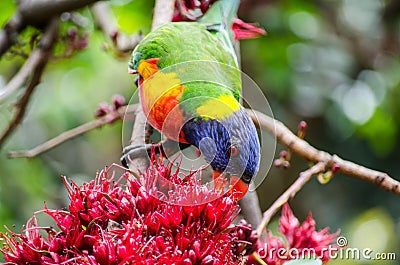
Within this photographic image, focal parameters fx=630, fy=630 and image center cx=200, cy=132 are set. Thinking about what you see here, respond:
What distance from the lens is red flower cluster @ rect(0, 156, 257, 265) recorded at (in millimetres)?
967

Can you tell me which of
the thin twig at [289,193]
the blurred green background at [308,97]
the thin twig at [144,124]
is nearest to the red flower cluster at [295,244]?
the thin twig at [289,193]

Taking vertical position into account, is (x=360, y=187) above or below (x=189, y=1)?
below

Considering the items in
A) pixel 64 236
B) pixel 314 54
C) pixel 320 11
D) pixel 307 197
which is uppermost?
pixel 64 236

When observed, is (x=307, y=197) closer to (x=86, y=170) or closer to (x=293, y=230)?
(x=86, y=170)

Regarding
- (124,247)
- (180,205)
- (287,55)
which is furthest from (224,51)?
(287,55)

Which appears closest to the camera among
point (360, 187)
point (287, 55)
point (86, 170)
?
point (287, 55)

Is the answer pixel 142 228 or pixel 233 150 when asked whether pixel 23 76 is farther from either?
pixel 142 228

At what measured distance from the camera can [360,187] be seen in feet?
10.0

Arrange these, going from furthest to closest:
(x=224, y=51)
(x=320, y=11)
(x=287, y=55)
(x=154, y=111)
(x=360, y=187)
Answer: (x=360, y=187) → (x=320, y=11) → (x=287, y=55) → (x=224, y=51) → (x=154, y=111)

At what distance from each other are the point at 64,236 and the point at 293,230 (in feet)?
1.83

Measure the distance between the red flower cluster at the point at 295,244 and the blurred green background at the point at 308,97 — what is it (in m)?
1.07

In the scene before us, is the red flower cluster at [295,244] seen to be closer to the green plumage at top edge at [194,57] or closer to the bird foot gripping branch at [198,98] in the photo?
the bird foot gripping branch at [198,98]

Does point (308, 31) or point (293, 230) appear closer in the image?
point (293, 230)

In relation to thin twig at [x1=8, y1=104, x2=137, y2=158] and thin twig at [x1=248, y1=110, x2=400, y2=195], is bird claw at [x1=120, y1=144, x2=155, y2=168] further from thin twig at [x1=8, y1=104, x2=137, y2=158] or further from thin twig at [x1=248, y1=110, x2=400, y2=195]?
thin twig at [x1=8, y1=104, x2=137, y2=158]
